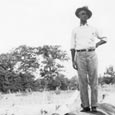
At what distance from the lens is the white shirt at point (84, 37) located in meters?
6.33

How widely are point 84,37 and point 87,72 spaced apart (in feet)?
1.81

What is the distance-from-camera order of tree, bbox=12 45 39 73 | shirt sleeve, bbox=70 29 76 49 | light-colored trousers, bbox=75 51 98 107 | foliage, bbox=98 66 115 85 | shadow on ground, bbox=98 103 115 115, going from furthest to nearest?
tree, bbox=12 45 39 73 < foliage, bbox=98 66 115 85 < shirt sleeve, bbox=70 29 76 49 < light-colored trousers, bbox=75 51 98 107 < shadow on ground, bbox=98 103 115 115

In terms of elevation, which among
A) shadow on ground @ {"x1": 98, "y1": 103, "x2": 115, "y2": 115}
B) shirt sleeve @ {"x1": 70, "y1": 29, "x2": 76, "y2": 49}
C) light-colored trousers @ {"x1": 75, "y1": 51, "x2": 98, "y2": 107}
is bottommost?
shadow on ground @ {"x1": 98, "y1": 103, "x2": 115, "y2": 115}

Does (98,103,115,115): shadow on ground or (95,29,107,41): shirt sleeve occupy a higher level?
(95,29,107,41): shirt sleeve

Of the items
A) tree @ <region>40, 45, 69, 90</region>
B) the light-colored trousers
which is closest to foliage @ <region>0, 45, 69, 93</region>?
tree @ <region>40, 45, 69, 90</region>

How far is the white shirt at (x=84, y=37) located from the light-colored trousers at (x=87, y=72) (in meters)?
0.12

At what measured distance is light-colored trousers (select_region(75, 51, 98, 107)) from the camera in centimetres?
630

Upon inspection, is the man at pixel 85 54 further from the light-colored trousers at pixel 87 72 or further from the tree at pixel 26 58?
the tree at pixel 26 58

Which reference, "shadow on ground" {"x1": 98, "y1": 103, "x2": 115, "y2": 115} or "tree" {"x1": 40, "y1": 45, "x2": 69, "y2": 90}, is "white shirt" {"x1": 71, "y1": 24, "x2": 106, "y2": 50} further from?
"tree" {"x1": 40, "y1": 45, "x2": 69, "y2": 90}

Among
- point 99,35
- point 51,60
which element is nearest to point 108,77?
point 51,60

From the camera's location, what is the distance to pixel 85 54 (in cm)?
630

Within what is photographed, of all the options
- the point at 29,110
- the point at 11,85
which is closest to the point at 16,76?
the point at 11,85

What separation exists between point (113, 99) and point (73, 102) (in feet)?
2.26

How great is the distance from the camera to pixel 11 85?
5384cm
